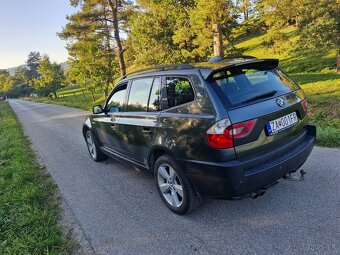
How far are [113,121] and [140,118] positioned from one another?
3.17ft

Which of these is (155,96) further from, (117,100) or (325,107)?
(325,107)

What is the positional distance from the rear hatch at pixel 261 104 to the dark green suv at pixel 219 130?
1 cm

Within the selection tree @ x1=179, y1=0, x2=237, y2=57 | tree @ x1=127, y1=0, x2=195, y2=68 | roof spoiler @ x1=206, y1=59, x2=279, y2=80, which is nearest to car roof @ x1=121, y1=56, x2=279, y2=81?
roof spoiler @ x1=206, y1=59, x2=279, y2=80

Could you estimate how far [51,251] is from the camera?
301 cm

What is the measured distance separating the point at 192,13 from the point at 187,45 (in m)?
2.34

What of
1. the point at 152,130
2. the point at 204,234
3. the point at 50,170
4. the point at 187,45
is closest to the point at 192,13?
the point at 187,45

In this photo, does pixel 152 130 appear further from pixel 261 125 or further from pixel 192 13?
pixel 192 13

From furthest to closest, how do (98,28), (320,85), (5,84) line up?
(5,84) < (98,28) < (320,85)

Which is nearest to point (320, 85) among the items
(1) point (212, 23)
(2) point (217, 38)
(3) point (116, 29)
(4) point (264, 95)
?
(2) point (217, 38)

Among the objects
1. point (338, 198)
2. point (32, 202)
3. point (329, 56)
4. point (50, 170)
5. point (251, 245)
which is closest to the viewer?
point (251, 245)

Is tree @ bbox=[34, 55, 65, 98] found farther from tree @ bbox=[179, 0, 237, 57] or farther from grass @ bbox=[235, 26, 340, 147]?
tree @ bbox=[179, 0, 237, 57]

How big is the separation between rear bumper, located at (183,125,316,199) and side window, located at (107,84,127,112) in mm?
2044

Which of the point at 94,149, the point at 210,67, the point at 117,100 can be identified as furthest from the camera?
the point at 94,149

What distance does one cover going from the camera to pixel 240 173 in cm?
274
